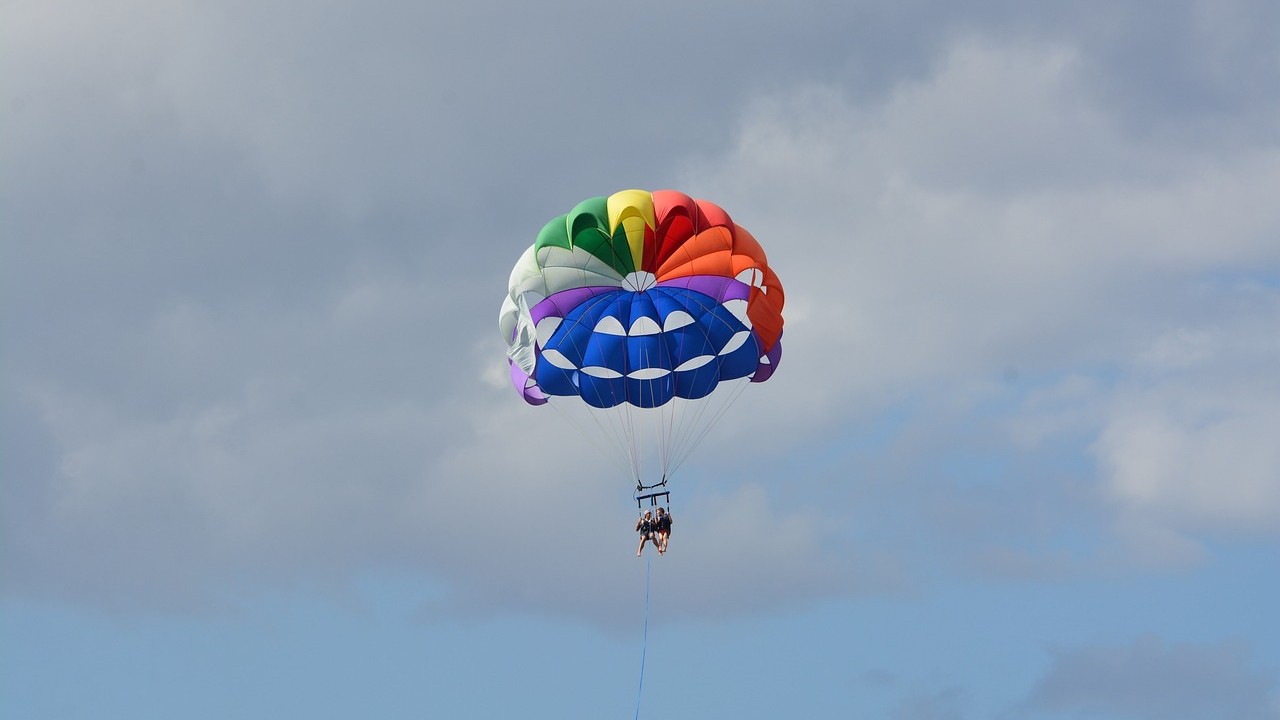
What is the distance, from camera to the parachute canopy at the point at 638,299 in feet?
152

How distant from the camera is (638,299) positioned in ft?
155

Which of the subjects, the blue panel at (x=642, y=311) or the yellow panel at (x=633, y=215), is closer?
the yellow panel at (x=633, y=215)

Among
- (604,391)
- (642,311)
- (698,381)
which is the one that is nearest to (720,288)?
(642,311)

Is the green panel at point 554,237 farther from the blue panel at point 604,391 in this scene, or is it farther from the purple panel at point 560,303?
the blue panel at point 604,391

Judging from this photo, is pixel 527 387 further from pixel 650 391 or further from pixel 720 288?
pixel 720 288

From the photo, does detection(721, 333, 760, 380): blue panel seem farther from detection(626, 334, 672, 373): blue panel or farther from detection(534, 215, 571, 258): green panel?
detection(534, 215, 571, 258): green panel

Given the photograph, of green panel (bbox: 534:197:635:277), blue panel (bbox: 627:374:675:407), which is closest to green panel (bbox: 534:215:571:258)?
green panel (bbox: 534:197:635:277)

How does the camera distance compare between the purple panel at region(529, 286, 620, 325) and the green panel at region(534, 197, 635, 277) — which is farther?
the purple panel at region(529, 286, 620, 325)

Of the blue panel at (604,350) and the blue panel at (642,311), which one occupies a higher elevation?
the blue panel at (642,311)

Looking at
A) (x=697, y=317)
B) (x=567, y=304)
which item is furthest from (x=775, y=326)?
(x=567, y=304)

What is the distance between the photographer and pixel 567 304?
155 feet

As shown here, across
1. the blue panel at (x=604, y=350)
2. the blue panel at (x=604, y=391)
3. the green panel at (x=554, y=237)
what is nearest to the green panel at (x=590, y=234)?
the green panel at (x=554, y=237)

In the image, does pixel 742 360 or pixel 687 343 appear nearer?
pixel 687 343

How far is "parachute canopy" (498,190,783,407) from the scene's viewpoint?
152 ft
